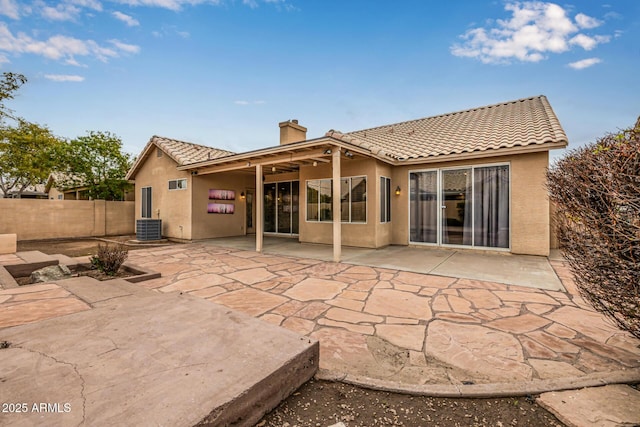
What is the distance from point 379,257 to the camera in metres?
7.25

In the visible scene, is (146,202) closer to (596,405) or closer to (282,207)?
(282,207)

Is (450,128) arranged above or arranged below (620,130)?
above

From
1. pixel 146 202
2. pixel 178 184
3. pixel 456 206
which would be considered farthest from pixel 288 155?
pixel 146 202

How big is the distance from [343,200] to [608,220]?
721 cm

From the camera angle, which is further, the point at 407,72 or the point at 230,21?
the point at 407,72

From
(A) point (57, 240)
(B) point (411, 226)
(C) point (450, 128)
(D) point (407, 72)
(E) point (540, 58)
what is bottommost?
(A) point (57, 240)

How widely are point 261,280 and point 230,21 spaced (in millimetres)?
10044

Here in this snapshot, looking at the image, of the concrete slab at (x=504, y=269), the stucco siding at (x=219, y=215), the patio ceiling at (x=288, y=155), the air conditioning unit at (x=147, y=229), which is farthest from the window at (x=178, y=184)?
the concrete slab at (x=504, y=269)

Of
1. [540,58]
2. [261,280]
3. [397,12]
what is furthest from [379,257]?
[540,58]

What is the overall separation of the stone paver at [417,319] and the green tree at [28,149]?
57.7 feet

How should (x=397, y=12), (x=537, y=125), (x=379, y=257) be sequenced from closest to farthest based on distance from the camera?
(x=379, y=257), (x=537, y=125), (x=397, y=12)

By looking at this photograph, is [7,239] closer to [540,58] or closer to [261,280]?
[261,280]

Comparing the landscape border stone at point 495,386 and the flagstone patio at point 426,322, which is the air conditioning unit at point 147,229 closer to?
the flagstone patio at point 426,322

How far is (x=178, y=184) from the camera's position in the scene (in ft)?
38.3
